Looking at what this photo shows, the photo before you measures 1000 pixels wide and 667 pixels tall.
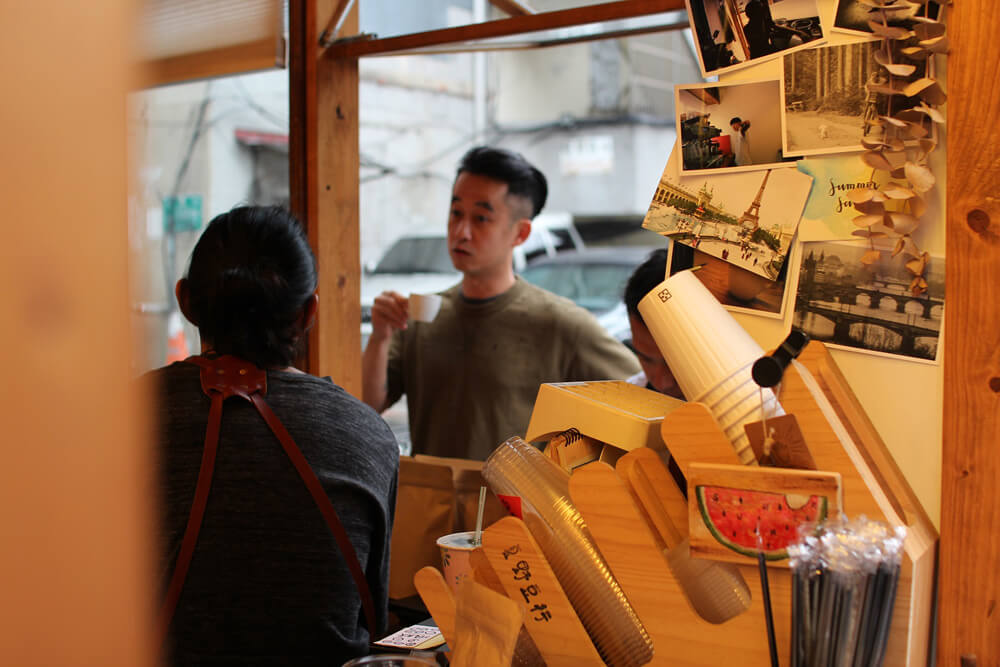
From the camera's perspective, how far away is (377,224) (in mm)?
9117

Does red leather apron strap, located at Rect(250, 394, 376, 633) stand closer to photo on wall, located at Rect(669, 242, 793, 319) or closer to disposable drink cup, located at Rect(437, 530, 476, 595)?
disposable drink cup, located at Rect(437, 530, 476, 595)

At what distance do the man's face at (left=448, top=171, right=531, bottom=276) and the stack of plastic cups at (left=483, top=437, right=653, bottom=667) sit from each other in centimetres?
186

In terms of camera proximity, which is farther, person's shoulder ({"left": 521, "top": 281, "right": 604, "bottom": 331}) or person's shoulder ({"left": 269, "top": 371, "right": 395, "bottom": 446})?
person's shoulder ({"left": 521, "top": 281, "right": 604, "bottom": 331})

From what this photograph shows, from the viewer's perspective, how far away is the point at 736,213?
1039 mm

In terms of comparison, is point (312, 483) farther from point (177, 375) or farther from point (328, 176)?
point (328, 176)

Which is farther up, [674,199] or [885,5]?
[885,5]

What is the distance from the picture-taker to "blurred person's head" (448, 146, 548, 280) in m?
2.83

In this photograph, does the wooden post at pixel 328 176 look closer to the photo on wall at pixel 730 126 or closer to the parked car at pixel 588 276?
the photo on wall at pixel 730 126

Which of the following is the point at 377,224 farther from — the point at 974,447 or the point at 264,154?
the point at 974,447

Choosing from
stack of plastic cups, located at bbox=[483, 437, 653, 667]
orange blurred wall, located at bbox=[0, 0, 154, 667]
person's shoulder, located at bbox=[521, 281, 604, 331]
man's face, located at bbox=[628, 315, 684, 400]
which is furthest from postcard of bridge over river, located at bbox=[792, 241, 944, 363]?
person's shoulder, located at bbox=[521, 281, 604, 331]

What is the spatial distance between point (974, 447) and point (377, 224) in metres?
8.58

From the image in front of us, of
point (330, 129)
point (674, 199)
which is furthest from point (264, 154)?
point (674, 199)

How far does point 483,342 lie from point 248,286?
4.19 ft

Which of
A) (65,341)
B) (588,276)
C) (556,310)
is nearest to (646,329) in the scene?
(556,310)
